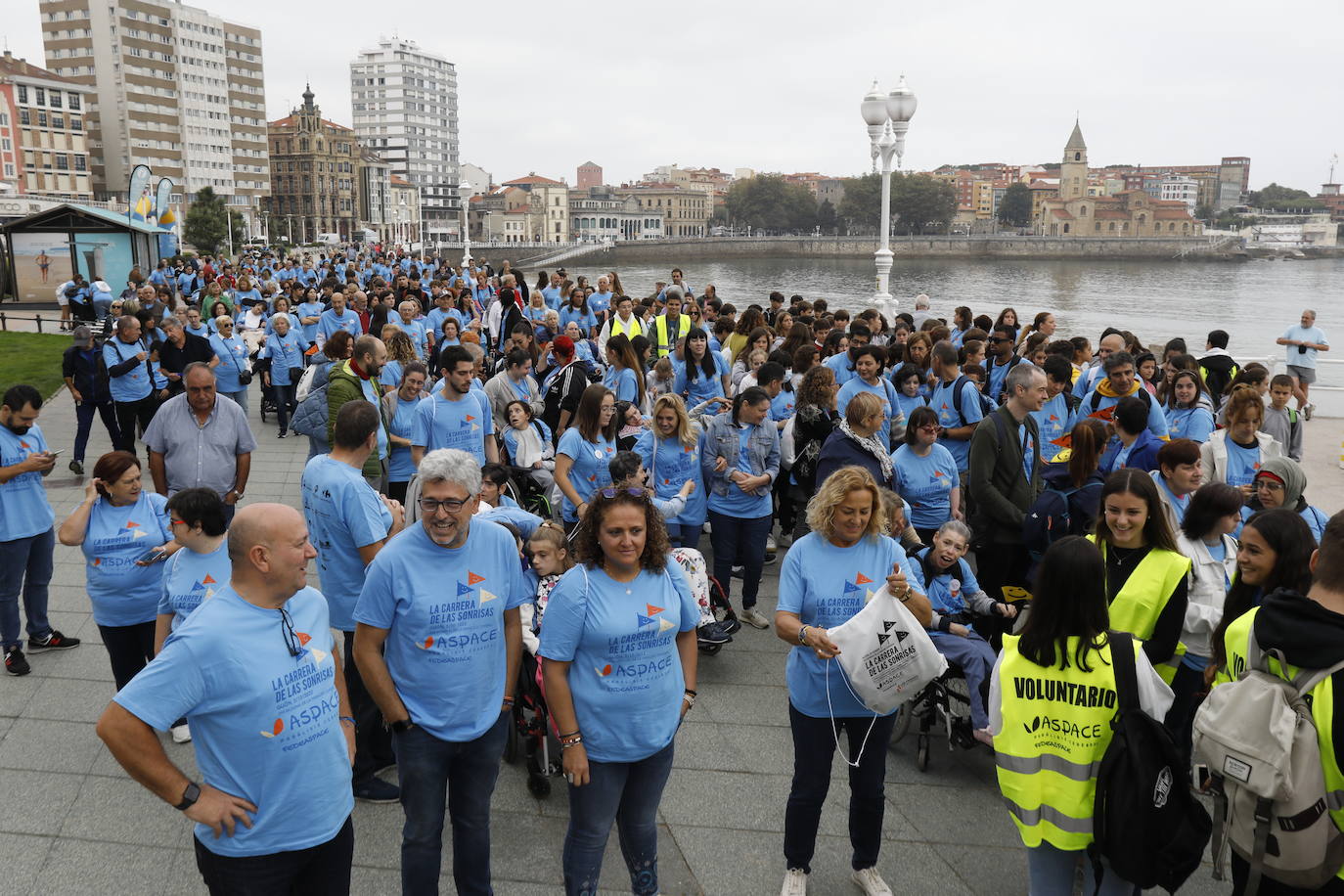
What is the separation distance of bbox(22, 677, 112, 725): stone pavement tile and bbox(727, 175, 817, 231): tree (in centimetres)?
13778

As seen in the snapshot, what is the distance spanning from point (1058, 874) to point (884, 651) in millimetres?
811

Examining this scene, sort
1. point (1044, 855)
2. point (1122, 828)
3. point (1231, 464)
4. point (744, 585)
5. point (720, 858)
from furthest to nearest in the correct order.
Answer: point (744, 585)
point (1231, 464)
point (720, 858)
point (1044, 855)
point (1122, 828)

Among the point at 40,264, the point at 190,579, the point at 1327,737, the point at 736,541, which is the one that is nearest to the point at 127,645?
the point at 190,579

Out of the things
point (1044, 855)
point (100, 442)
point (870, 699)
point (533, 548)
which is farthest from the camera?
point (100, 442)

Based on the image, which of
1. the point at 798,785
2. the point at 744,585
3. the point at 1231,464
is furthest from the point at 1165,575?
the point at 744,585

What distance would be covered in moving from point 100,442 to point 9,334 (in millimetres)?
11365

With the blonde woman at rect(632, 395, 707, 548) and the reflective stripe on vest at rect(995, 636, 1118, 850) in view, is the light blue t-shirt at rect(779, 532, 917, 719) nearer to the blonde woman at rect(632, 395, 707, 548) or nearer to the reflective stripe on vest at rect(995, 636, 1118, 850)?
the reflective stripe on vest at rect(995, 636, 1118, 850)

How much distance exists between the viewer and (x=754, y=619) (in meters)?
6.11

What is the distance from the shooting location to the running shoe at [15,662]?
506 centimetres

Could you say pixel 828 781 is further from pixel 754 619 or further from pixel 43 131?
pixel 43 131

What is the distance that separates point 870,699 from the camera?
323 cm

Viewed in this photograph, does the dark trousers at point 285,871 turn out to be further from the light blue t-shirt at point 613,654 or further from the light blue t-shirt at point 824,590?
the light blue t-shirt at point 824,590

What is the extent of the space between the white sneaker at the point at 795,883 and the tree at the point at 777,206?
139 m

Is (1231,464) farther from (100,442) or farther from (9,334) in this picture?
(9,334)
